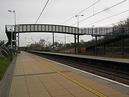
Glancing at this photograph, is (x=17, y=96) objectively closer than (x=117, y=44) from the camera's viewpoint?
Yes

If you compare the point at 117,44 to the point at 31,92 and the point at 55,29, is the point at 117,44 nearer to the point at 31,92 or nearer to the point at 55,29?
the point at 55,29

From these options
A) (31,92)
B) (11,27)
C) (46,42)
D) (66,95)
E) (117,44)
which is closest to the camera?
(66,95)

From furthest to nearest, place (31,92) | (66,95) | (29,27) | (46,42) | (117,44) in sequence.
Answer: (46,42) < (29,27) < (117,44) < (31,92) < (66,95)

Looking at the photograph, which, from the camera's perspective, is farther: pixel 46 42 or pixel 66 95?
pixel 46 42

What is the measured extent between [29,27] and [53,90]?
74766 mm

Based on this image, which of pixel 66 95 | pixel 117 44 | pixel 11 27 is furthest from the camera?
pixel 11 27

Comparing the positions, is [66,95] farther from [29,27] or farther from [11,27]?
[29,27]

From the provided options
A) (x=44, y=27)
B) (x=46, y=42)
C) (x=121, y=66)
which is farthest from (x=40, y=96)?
(x=46, y=42)

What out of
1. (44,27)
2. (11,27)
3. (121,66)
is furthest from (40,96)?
(44,27)

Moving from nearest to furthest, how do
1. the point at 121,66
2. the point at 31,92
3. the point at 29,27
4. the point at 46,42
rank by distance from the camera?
the point at 31,92, the point at 121,66, the point at 29,27, the point at 46,42

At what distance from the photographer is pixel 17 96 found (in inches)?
372

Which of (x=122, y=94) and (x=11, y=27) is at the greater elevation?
(x=11, y=27)

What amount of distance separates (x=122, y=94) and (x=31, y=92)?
345cm

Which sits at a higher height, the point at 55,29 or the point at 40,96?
the point at 55,29
